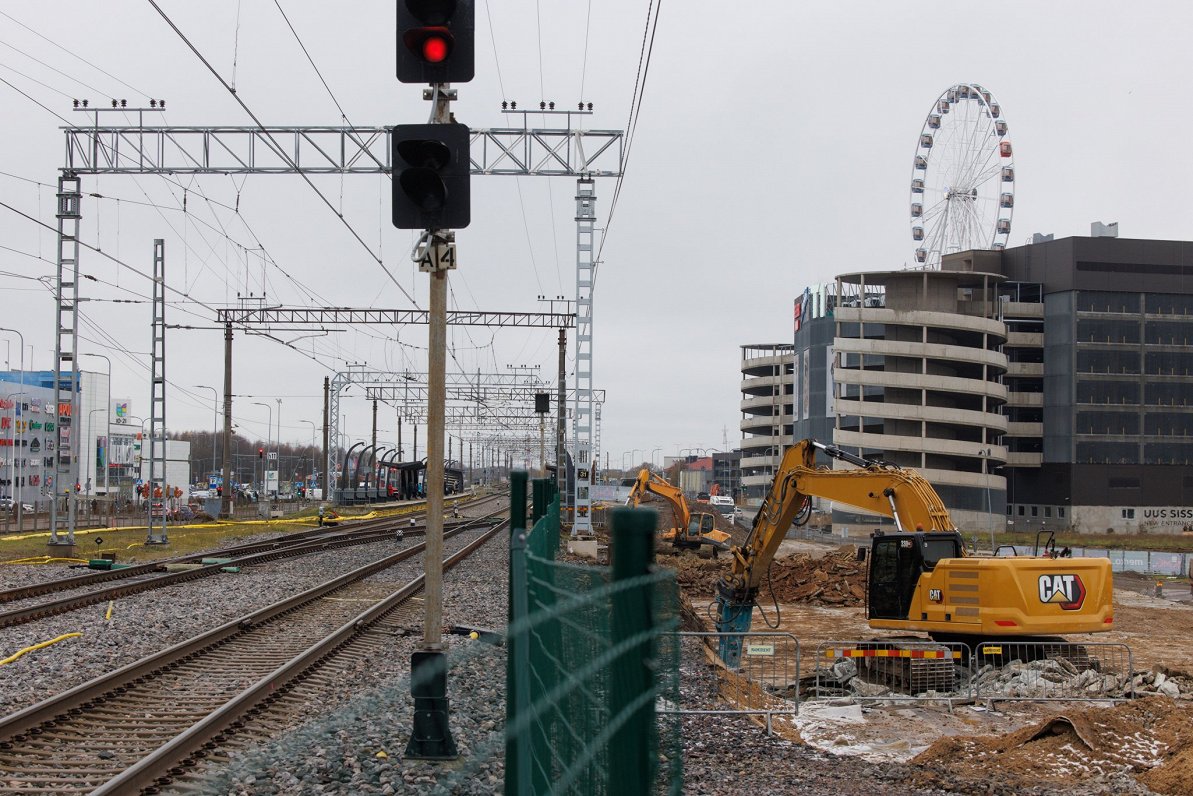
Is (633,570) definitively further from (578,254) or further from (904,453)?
(904,453)

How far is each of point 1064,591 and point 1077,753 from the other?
634 centimetres

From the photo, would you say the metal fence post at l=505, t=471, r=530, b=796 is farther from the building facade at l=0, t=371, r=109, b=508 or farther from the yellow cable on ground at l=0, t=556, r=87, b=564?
the building facade at l=0, t=371, r=109, b=508

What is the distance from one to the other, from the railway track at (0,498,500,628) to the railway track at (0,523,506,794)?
10.8 feet

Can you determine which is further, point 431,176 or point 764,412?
point 764,412

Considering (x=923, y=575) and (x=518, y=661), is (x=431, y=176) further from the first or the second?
(x=923, y=575)

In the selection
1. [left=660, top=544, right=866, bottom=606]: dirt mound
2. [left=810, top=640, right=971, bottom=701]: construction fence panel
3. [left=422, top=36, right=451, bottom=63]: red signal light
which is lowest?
[left=660, top=544, right=866, bottom=606]: dirt mound

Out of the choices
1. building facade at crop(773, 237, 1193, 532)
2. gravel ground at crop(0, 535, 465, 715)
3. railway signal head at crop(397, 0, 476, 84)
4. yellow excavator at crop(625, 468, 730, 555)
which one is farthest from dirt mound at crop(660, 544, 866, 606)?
building facade at crop(773, 237, 1193, 532)

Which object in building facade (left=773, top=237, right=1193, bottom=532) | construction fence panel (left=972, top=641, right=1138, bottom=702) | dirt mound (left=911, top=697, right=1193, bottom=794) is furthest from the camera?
building facade (left=773, top=237, right=1193, bottom=532)

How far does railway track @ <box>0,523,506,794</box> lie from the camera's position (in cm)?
793

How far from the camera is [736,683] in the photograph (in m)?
14.8

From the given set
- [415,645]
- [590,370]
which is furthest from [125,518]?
[415,645]

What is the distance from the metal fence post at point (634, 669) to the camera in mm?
2559

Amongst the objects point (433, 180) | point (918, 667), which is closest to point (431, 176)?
point (433, 180)

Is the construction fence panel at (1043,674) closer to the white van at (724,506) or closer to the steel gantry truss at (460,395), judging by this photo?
the steel gantry truss at (460,395)
